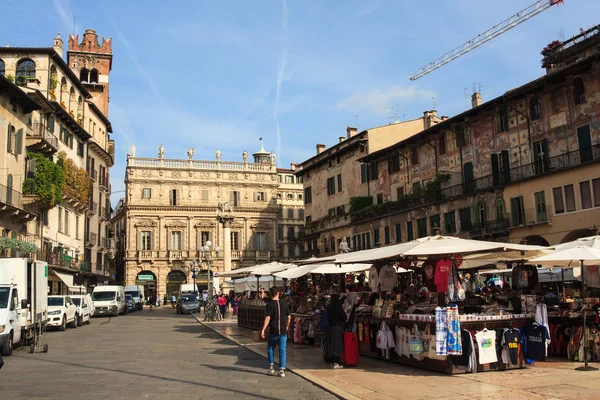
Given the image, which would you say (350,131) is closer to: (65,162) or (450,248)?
(65,162)

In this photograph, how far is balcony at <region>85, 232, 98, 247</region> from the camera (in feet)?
170

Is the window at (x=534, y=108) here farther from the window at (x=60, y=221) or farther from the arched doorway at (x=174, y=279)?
the arched doorway at (x=174, y=279)

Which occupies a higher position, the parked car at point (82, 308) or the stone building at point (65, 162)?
the stone building at point (65, 162)

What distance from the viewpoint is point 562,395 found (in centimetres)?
890

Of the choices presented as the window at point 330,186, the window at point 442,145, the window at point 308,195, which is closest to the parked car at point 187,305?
the window at point 330,186

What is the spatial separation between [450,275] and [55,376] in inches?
325

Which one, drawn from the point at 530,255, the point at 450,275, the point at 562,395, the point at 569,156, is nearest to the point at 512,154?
the point at 569,156

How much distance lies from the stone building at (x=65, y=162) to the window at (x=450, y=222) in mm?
25155

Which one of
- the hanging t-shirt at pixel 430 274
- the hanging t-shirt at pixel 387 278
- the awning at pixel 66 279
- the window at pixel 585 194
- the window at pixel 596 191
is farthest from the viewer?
the awning at pixel 66 279

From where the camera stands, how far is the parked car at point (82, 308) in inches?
1218

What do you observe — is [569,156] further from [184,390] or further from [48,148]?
[48,148]

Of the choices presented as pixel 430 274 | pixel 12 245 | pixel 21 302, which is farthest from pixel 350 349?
pixel 12 245

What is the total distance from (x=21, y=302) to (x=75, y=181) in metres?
29.8

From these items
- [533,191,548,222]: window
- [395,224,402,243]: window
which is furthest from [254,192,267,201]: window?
[533,191,548,222]: window
